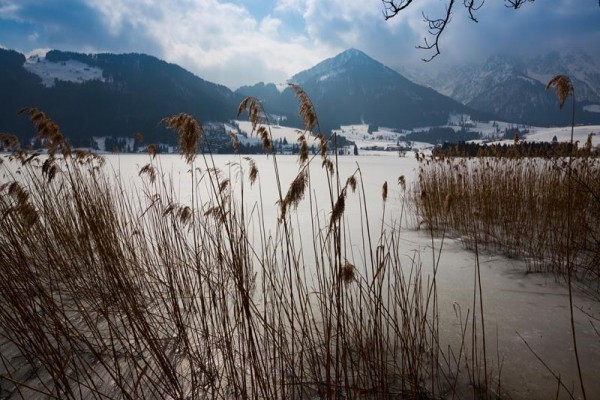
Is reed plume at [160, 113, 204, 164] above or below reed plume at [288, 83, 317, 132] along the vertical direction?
below

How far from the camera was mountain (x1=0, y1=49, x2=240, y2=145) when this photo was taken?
403ft

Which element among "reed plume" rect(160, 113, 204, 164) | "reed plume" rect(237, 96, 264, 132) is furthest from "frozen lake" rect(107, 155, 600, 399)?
"reed plume" rect(237, 96, 264, 132)

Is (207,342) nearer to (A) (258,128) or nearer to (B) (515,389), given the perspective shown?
(A) (258,128)

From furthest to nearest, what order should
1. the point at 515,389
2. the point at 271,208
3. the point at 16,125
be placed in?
the point at 16,125
the point at 271,208
the point at 515,389

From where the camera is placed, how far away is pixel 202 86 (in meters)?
195

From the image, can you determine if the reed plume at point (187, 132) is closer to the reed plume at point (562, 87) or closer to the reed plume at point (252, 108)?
the reed plume at point (252, 108)

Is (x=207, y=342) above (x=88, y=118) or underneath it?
underneath

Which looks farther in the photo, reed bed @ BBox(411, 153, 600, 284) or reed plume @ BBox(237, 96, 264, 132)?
reed bed @ BBox(411, 153, 600, 284)

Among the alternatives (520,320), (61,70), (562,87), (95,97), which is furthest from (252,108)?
(61,70)

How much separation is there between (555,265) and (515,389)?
2.30 meters

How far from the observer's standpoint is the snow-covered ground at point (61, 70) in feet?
543

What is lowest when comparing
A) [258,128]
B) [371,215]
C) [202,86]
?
[371,215]

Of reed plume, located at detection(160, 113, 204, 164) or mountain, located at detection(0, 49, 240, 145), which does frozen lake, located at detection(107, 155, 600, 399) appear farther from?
mountain, located at detection(0, 49, 240, 145)

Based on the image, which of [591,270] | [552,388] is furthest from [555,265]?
[552,388]
